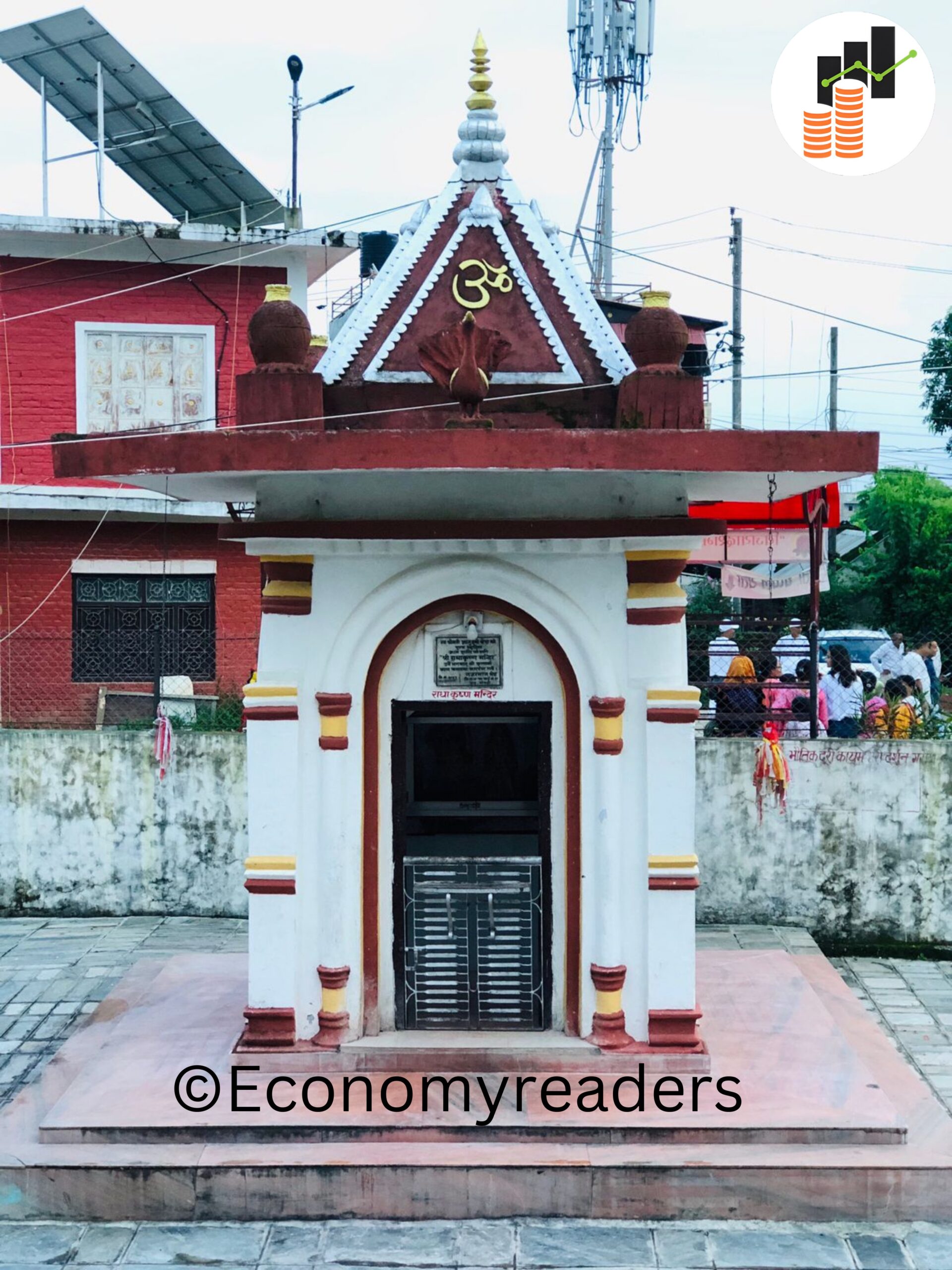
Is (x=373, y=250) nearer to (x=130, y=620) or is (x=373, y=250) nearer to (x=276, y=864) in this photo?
(x=130, y=620)

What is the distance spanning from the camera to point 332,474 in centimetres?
759

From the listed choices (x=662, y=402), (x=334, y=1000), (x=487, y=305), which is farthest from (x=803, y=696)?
(x=334, y=1000)

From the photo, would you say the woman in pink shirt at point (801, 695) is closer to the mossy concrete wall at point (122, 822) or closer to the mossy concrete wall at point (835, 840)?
the mossy concrete wall at point (835, 840)

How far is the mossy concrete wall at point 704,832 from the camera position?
1114cm

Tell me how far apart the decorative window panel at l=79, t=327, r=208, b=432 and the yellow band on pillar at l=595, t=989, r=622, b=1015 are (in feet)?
36.4

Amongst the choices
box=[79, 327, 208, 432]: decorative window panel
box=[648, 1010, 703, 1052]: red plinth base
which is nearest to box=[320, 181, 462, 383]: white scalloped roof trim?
box=[648, 1010, 703, 1052]: red plinth base

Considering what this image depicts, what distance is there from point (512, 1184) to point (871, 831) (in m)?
5.47

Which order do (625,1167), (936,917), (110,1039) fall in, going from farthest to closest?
1. (936,917)
2. (110,1039)
3. (625,1167)

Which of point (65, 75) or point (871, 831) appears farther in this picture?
point (65, 75)

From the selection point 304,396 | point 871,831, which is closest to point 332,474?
point 304,396

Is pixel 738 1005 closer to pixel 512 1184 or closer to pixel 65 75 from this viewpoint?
pixel 512 1184

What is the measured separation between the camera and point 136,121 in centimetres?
1730

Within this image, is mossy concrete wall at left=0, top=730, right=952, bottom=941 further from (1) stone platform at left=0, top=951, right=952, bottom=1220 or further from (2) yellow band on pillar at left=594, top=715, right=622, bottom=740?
(2) yellow band on pillar at left=594, top=715, right=622, bottom=740

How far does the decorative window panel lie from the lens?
1672 cm
